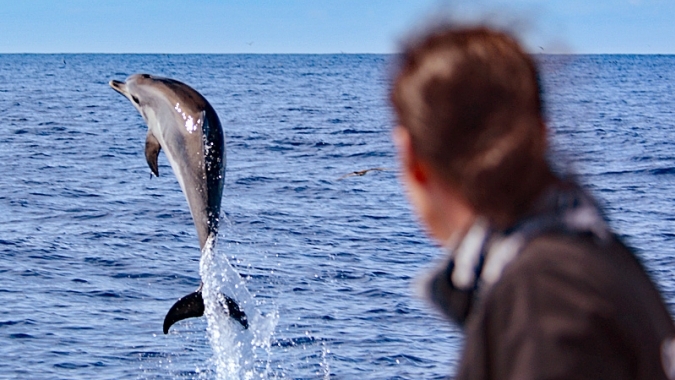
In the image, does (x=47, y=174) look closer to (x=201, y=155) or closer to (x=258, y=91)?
(x=201, y=155)

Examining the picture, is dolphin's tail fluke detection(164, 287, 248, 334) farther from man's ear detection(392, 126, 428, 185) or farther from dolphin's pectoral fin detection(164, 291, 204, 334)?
man's ear detection(392, 126, 428, 185)

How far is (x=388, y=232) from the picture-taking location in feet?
69.3

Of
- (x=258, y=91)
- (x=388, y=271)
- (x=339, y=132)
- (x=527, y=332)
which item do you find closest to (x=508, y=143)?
Result: (x=527, y=332)

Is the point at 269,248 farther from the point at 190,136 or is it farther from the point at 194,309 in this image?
the point at 190,136

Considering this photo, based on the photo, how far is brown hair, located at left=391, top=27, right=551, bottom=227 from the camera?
1.80 meters

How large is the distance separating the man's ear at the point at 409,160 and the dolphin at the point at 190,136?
3261mm

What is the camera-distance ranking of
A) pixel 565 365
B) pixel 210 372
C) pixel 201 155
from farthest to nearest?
pixel 210 372 → pixel 201 155 → pixel 565 365

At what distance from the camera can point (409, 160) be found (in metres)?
1.94

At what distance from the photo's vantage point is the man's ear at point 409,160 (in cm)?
192

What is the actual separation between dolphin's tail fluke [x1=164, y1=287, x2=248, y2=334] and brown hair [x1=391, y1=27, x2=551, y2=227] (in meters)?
4.68

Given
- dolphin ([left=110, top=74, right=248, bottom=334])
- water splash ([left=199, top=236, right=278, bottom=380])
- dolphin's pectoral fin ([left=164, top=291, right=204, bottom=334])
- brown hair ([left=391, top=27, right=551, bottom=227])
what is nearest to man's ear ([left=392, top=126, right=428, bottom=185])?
brown hair ([left=391, top=27, right=551, bottom=227])

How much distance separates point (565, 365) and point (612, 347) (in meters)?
0.09

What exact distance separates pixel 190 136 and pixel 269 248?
14552 mm

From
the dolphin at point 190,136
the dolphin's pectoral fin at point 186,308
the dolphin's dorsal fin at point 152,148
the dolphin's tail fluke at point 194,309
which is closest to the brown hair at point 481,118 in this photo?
the dolphin at point 190,136
